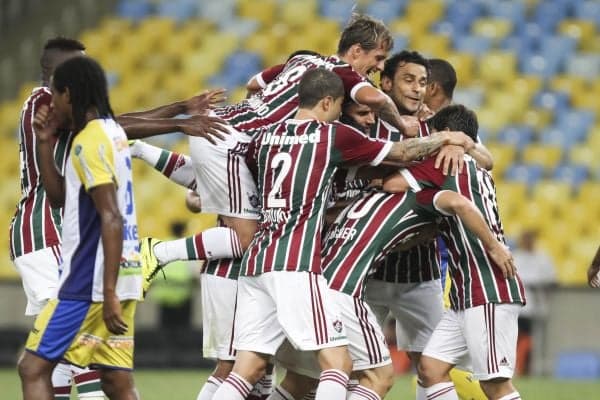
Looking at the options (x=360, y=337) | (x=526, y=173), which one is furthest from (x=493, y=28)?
(x=360, y=337)

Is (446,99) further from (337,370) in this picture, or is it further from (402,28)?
(402,28)

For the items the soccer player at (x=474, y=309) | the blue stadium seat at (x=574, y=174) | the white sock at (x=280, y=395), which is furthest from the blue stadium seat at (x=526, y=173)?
the white sock at (x=280, y=395)

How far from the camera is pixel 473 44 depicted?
66.9ft

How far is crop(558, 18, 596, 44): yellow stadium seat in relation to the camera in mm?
20219

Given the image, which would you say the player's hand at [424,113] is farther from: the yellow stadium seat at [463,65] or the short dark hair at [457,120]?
the yellow stadium seat at [463,65]

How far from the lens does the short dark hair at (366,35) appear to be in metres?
8.21

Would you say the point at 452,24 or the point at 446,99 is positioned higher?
the point at 452,24

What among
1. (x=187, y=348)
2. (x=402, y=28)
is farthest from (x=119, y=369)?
(x=402, y=28)

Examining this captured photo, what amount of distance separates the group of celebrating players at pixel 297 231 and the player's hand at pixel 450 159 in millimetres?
12

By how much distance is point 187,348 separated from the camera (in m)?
16.4

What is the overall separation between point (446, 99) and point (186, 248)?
86.3 inches

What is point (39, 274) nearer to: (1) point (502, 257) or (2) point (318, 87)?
(2) point (318, 87)

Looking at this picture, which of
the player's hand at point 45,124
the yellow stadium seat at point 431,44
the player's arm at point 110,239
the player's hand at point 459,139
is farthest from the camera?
the yellow stadium seat at point 431,44

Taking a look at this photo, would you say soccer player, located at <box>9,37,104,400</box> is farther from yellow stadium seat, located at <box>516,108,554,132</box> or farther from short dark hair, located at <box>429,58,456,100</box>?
yellow stadium seat, located at <box>516,108,554,132</box>
